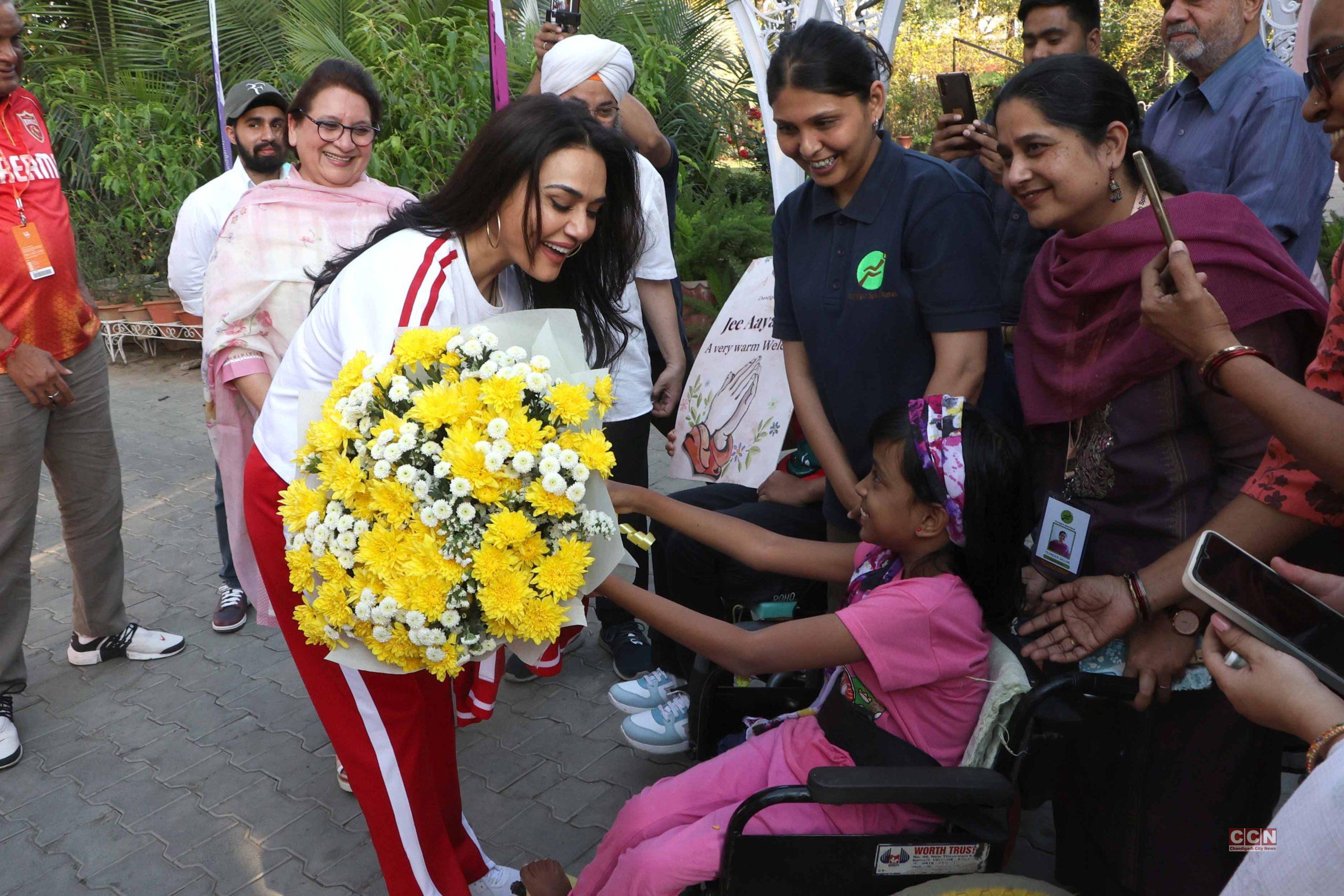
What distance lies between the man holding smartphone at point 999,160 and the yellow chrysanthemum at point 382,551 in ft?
6.94

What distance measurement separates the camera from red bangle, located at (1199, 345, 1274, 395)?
5.82 ft

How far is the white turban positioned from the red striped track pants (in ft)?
6.21

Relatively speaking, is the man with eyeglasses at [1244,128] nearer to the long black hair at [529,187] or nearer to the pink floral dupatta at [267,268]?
the long black hair at [529,187]

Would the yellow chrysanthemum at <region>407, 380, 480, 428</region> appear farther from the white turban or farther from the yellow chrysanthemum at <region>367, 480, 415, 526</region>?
the white turban

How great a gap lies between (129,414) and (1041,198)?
26.3ft

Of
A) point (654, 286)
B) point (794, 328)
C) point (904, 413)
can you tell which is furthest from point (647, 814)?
point (654, 286)

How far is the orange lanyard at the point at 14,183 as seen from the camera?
11.8ft

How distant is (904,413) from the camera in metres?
2.22

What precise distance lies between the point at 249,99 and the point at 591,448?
3.52 metres

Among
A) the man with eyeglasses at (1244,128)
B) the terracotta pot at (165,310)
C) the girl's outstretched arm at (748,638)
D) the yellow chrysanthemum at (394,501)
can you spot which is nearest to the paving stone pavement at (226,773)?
the girl's outstretched arm at (748,638)

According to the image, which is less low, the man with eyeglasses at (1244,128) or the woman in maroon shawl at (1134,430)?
the man with eyeglasses at (1244,128)

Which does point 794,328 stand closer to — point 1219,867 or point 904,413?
point 904,413

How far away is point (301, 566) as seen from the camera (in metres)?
2.00

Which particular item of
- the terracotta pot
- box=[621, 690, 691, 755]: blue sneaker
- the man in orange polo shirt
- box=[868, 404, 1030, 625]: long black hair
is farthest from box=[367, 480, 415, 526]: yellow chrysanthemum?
the terracotta pot
